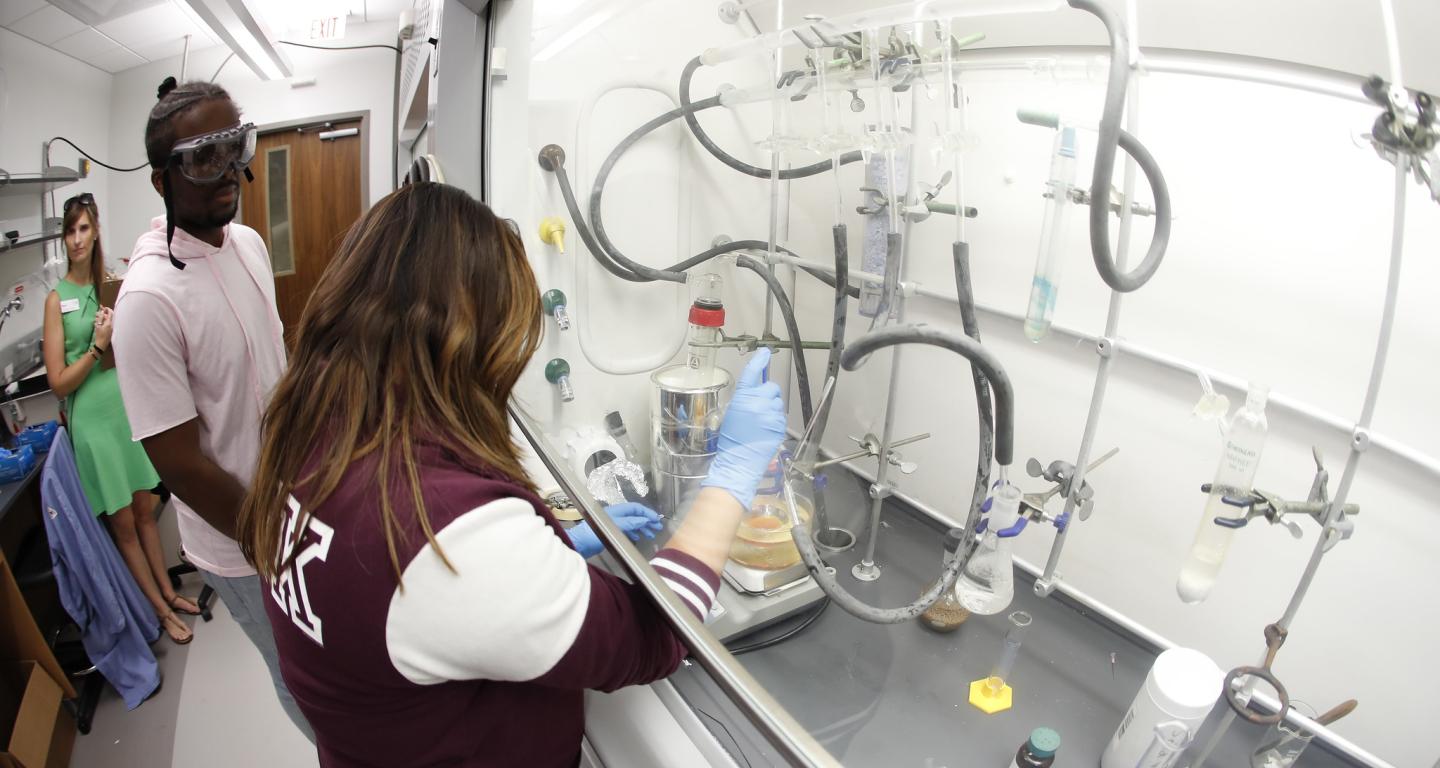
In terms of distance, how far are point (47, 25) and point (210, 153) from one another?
102cm

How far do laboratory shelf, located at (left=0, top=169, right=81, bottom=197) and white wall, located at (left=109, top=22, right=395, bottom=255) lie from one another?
109 mm

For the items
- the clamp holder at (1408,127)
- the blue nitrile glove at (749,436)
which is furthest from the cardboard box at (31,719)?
the clamp holder at (1408,127)

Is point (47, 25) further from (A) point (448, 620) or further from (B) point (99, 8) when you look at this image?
(A) point (448, 620)

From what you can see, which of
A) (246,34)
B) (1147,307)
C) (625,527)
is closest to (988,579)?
(1147,307)

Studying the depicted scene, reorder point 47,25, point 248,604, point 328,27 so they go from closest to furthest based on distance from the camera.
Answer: point 248,604 → point 47,25 → point 328,27

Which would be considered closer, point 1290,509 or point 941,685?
point 1290,509

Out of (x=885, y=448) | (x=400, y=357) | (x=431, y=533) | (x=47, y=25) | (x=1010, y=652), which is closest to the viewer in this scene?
(x=431, y=533)

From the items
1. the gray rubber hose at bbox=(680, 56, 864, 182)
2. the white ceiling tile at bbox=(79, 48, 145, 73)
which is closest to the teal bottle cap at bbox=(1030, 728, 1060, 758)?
the gray rubber hose at bbox=(680, 56, 864, 182)

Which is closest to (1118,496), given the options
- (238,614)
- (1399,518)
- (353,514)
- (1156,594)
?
(1156,594)

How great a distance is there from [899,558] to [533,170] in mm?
1356

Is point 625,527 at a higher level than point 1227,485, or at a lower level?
lower

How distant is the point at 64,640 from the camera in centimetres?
188

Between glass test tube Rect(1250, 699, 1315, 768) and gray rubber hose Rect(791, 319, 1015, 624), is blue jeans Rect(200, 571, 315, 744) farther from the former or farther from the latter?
glass test tube Rect(1250, 699, 1315, 768)

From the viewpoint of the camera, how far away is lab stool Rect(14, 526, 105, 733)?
1725mm
